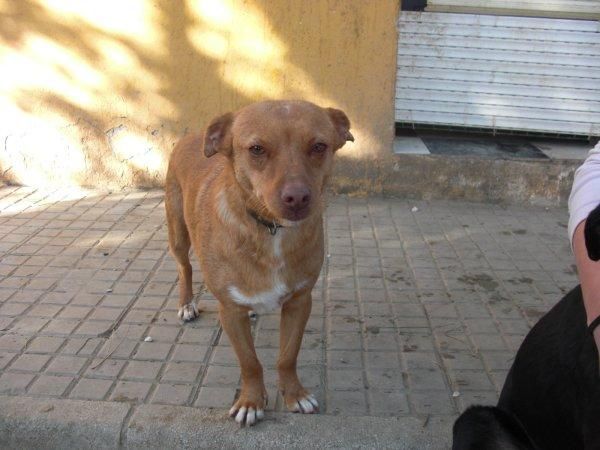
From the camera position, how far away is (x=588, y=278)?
151cm

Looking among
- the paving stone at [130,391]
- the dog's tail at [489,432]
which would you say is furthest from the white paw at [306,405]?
the dog's tail at [489,432]

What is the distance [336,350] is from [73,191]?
13.4ft

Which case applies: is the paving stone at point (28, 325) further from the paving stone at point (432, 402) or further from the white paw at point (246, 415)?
the paving stone at point (432, 402)

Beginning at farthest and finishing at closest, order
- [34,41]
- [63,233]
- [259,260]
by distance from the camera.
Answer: [34,41], [63,233], [259,260]

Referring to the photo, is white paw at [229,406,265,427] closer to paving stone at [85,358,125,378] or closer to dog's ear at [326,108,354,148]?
paving stone at [85,358,125,378]

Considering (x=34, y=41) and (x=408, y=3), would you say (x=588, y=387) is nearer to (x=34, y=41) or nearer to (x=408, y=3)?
(x=408, y=3)

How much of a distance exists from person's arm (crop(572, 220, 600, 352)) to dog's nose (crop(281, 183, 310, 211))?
111cm

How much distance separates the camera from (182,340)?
3.60m

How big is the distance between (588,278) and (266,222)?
1529 mm

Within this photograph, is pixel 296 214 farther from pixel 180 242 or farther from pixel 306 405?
pixel 180 242

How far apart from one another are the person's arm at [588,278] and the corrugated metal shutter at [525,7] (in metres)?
5.27

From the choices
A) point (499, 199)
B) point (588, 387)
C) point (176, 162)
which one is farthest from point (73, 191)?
point (588, 387)

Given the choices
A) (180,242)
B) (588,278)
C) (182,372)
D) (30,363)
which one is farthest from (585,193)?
(30,363)

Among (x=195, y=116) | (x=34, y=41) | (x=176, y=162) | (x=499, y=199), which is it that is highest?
(x=34, y=41)
